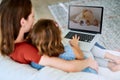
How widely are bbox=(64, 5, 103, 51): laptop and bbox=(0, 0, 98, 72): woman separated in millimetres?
376

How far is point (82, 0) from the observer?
3.56m

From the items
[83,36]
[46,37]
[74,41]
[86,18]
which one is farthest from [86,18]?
[46,37]

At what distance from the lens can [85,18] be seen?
1.67 meters

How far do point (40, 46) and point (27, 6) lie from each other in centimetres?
22

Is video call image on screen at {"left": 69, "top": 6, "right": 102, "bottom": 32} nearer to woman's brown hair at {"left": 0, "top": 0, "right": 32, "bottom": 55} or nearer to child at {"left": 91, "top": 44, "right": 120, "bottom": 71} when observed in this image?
child at {"left": 91, "top": 44, "right": 120, "bottom": 71}

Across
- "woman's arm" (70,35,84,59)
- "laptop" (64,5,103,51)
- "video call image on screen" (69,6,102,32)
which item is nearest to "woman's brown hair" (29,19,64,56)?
"woman's arm" (70,35,84,59)

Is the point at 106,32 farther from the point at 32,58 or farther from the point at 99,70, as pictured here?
the point at 32,58

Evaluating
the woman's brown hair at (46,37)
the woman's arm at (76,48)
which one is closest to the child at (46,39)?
the woman's brown hair at (46,37)

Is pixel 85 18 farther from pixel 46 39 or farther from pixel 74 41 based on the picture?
pixel 46 39

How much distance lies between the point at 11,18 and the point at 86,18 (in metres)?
0.67

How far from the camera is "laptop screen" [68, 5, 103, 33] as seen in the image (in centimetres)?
161

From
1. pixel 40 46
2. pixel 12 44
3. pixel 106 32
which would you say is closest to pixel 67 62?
pixel 40 46

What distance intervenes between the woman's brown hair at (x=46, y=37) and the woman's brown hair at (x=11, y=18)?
0.30ft

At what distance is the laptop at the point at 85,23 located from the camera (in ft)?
5.20
